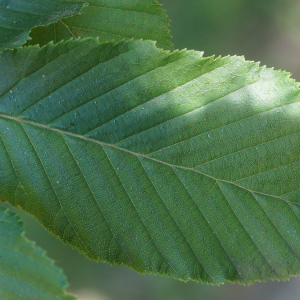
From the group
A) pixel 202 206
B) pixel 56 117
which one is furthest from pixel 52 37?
pixel 202 206

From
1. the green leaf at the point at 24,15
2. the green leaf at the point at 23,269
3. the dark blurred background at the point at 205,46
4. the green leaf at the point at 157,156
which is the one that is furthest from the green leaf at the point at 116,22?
the dark blurred background at the point at 205,46

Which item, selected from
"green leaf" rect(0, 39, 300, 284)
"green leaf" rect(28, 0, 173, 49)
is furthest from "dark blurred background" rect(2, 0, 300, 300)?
"green leaf" rect(0, 39, 300, 284)

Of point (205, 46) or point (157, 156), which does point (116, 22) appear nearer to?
point (157, 156)

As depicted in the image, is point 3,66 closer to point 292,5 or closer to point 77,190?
point 77,190

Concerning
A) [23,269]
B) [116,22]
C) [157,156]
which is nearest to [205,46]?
[116,22]

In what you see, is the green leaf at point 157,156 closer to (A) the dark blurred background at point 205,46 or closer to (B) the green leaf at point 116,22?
(B) the green leaf at point 116,22
